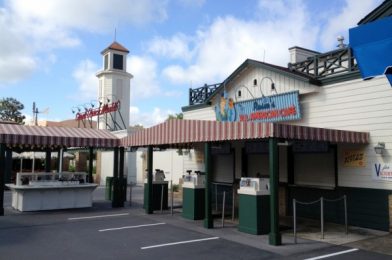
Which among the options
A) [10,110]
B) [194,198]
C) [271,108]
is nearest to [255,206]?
[194,198]

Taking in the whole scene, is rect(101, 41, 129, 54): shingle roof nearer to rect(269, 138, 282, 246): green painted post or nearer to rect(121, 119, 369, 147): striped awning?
rect(121, 119, 369, 147): striped awning

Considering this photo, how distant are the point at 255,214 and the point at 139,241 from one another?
299 centimetres

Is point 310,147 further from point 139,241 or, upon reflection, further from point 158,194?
point 139,241

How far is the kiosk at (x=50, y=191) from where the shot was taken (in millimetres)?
14312

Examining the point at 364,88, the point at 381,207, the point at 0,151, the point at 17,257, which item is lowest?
the point at 17,257

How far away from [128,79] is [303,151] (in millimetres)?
33292

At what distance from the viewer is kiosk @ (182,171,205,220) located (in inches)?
493

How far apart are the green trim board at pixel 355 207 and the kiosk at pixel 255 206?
2895 mm

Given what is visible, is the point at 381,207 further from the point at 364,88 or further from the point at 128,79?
the point at 128,79

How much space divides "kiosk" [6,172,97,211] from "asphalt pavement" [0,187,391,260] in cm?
123

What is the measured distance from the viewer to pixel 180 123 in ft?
39.5

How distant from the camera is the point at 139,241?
9508 millimetres

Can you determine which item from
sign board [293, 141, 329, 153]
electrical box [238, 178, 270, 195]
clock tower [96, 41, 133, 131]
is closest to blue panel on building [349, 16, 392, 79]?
electrical box [238, 178, 270, 195]

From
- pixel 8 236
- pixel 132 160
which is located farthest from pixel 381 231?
pixel 132 160
